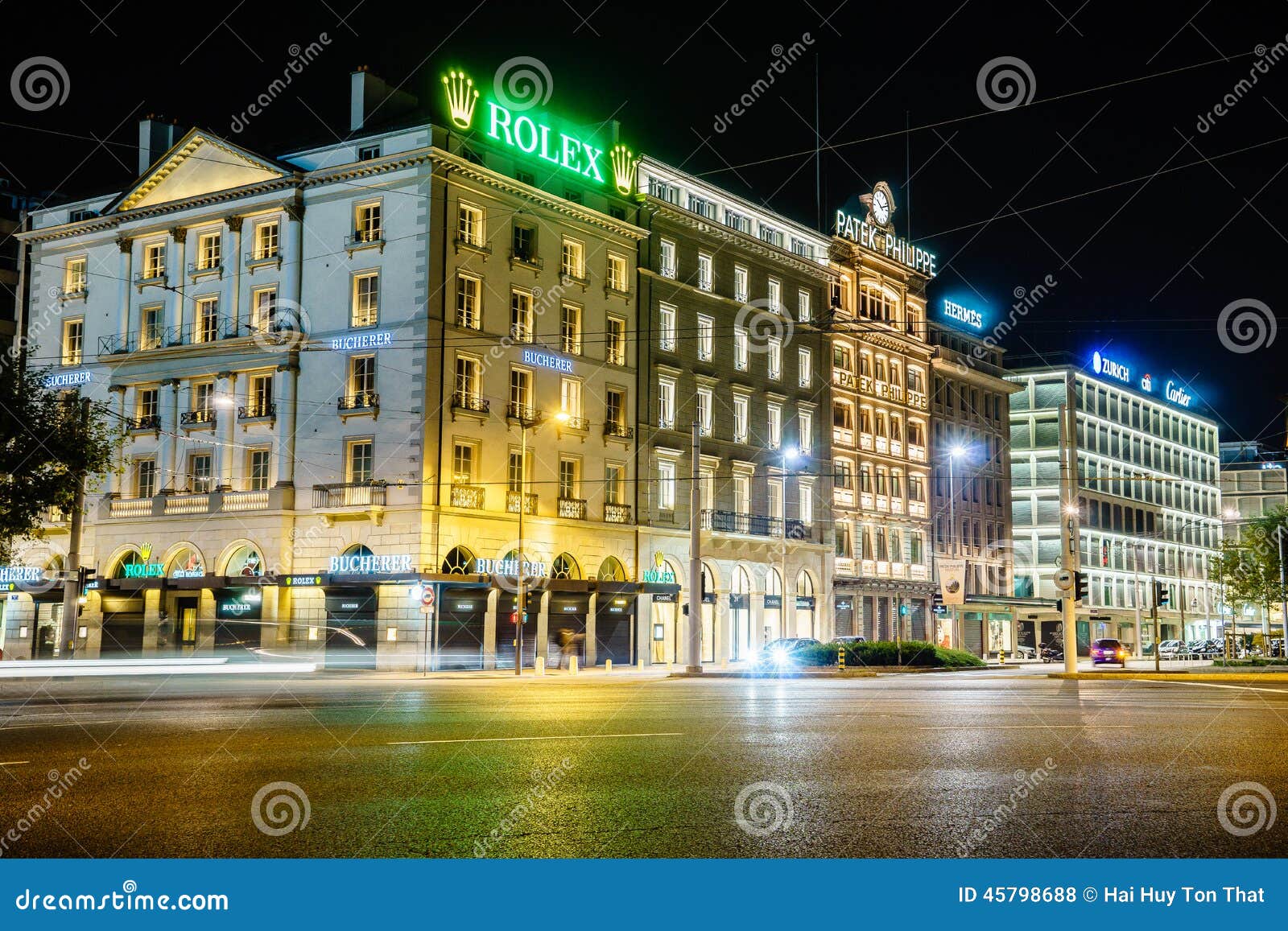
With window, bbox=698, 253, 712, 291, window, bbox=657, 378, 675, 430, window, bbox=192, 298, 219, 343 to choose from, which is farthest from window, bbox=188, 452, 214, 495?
window, bbox=698, 253, 712, 291

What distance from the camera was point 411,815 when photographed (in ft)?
28.6

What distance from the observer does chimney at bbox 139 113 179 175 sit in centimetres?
5400

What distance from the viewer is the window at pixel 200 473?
48969 mm

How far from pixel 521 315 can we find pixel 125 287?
16112mm

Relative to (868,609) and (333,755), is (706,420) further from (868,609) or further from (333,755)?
(333,755)

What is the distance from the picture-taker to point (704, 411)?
5816cm

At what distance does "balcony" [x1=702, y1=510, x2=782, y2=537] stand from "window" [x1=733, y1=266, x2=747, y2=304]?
9967mm

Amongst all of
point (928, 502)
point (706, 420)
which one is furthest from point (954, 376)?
point (706, 420)

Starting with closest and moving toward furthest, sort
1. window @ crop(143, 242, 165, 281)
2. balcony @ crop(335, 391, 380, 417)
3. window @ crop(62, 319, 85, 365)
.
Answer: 1. balcony @ crop(335, 391, 380, 417)
2. window @ crop(143, 242, 165, 281)
3. window @ crop(62, 319, 85, 365)

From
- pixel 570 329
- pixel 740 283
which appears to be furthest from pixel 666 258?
pixel 570 329

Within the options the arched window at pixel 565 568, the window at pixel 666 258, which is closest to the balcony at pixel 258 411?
the arched window at pixel 565 568

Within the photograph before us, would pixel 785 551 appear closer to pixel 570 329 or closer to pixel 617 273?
pixel 617 273

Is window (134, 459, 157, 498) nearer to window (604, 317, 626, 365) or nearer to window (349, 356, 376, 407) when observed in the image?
window (349, 356, 376, 407)

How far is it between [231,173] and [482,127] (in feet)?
31.8
